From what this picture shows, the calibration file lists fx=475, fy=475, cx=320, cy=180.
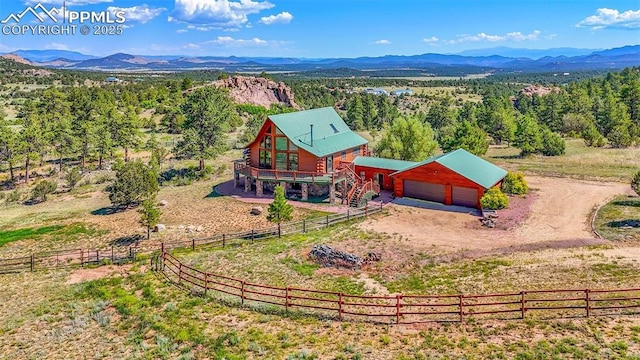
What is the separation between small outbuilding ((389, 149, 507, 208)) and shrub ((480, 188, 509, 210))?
739 millimetres

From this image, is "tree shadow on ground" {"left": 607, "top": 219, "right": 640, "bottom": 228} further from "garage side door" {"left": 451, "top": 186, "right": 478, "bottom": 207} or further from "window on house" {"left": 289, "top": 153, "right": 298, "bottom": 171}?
"window on house" {"left": 289, "top": 153, "right": 298, "bottom": 171}

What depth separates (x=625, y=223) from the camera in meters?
28.9

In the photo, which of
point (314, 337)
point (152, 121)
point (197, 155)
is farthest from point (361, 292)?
point (152, 121)

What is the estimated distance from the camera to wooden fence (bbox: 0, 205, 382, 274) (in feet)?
→ 84.2

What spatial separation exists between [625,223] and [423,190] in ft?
43.0

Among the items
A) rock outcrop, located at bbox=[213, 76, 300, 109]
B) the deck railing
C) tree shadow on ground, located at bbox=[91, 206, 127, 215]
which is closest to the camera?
tree shadow on ground, located at bbox=[91, 206, 127, 215]

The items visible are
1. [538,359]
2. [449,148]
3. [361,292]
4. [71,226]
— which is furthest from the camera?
[449,148]

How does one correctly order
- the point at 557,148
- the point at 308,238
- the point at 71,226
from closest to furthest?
the point at 308,238, the point at 71,226, the point at 557,148

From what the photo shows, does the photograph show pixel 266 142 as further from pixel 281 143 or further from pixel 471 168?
pixel 471 168

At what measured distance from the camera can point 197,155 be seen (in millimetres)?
48156

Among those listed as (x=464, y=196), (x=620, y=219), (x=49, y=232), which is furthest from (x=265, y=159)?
(x=620, y=219)

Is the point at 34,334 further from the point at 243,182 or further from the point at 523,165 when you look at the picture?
the point at 523,165

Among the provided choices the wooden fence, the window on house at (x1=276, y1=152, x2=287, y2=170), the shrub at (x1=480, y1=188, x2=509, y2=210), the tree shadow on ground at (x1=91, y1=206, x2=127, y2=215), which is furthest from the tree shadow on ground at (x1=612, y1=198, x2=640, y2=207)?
the tree shadow on ground at (x1=91, y1=206, x2=127, y2=215)

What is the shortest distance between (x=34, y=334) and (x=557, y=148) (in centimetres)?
5624
